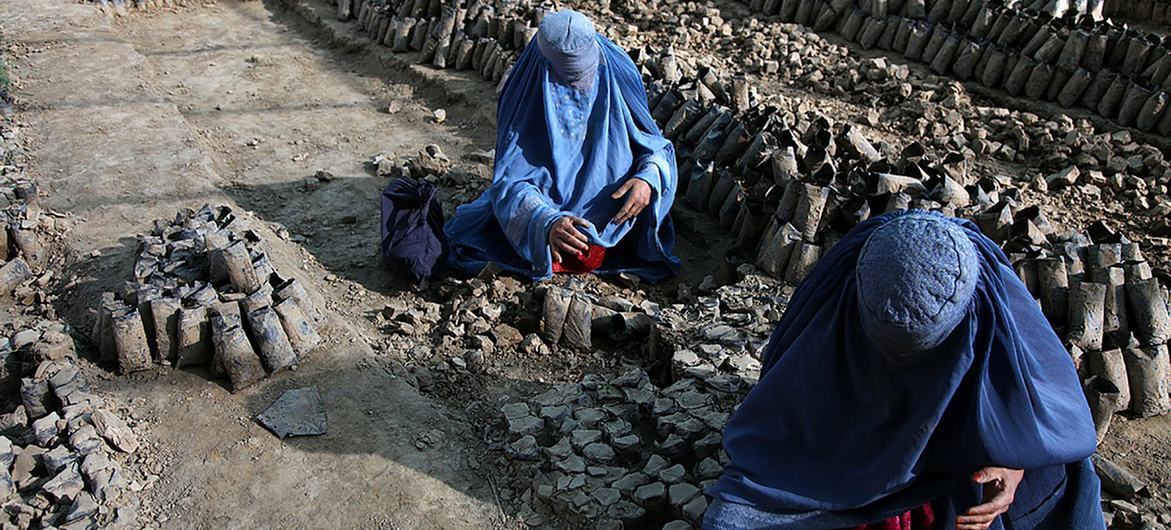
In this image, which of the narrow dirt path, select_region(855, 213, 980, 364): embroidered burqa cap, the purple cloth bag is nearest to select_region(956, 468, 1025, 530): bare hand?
select_region(855, 213, 980, 364): embroidered burqa cap

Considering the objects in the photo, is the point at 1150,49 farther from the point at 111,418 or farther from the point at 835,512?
the point at 111,418

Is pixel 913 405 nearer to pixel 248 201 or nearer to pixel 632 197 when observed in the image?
pixel 632 197

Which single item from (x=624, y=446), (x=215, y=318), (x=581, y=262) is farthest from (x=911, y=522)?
(x=215, y=318)

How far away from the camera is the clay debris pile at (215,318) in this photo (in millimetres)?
4238

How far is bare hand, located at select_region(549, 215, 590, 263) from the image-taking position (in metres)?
4.75

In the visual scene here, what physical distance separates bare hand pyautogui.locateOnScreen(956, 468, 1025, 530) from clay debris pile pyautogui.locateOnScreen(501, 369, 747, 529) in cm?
91

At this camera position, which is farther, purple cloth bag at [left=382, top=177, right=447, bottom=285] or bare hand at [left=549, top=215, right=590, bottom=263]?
purple cloth bag at [left=382, top=177, right=447, bottom=285]

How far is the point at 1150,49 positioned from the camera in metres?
7.09

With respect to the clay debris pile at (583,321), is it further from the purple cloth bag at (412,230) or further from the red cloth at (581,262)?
the purple cloth bag at (412,230)

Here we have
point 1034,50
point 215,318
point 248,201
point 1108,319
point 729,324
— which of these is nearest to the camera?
point 1108,319

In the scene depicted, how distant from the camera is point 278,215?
6027 mm

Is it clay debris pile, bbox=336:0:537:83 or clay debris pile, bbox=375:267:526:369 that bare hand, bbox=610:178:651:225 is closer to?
clay debris pile, bbox=375:267:526:369

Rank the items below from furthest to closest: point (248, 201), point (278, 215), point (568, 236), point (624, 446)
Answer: point (248, 201)
point (278, 215)
point (568, 236)
point (624, 446)

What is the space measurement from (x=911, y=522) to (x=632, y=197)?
7.98ft
